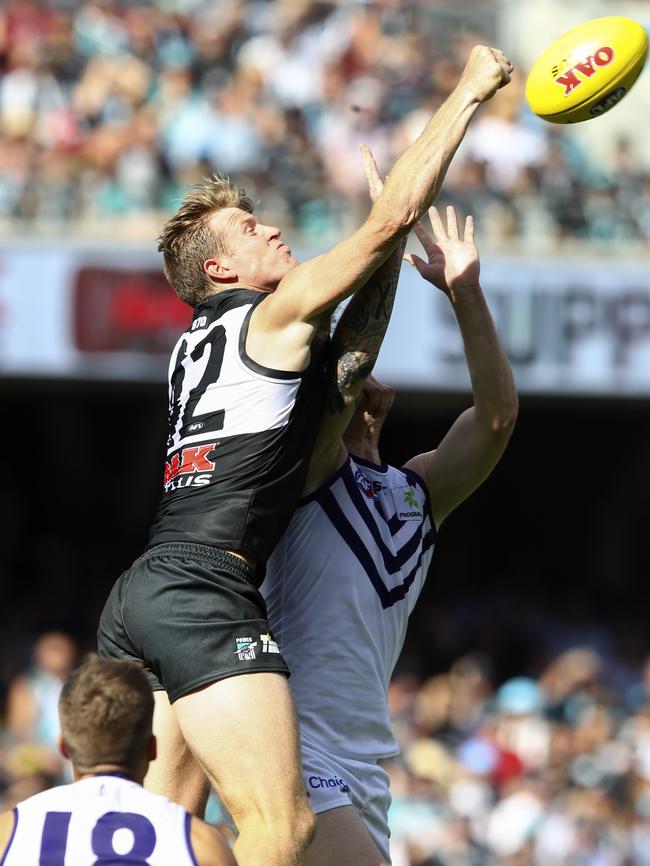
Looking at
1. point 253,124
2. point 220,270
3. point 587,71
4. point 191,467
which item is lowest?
point 191,467

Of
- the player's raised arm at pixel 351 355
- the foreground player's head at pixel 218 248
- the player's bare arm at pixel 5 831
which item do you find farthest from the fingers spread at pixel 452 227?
the player's bare arm at pixel 5 831

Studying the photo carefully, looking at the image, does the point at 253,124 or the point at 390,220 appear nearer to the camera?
the point at 390,220

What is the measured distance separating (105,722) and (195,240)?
1.62m

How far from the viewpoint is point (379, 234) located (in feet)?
13.2

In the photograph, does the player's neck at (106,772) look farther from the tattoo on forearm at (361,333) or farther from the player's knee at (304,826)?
the tattoo on forearm at (361,333)

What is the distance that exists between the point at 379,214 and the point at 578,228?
29.1ft

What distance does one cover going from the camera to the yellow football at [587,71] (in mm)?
4895

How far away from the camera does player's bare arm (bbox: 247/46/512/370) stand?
4.00m

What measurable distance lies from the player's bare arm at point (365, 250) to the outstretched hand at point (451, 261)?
59 cm

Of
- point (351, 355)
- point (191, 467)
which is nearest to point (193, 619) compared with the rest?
point (191, 467)

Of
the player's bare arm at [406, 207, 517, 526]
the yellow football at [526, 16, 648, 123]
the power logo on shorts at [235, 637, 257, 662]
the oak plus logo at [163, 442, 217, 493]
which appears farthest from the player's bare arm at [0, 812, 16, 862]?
the yellow football at [526, 16, 648, 123]

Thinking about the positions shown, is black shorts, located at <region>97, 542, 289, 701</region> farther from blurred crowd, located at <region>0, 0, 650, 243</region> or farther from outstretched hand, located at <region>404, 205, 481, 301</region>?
blurred crowd, located at <region>0, 0, 650, 243</region>

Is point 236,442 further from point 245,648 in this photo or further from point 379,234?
point 379,234

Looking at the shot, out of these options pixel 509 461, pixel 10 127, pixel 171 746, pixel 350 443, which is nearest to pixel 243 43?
pixel 10 127
